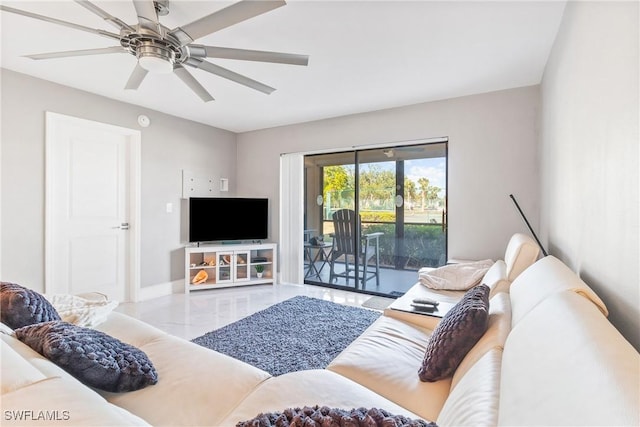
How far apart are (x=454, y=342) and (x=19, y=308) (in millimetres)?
1912

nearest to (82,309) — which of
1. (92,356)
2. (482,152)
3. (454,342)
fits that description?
(92,356)

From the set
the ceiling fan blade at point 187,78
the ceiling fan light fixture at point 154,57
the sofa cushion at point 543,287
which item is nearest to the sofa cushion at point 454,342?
the sofa cushion at point 543,287

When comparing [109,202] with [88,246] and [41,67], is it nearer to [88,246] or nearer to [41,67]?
[88,246]

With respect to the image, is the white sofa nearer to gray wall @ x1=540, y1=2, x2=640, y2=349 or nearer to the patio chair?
gray wall @ x1=540, y1=2, x2=640, y2=349

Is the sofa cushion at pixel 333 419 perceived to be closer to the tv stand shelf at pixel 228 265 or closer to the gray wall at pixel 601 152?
the gray wall at pixel 601 152

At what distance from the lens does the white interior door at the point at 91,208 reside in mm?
3152

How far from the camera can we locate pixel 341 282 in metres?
4.47

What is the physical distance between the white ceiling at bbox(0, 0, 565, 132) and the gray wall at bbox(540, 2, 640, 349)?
439mm

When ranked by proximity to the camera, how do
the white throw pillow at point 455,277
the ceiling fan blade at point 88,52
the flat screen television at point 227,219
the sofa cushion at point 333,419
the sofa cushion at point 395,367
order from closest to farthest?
the sofa cushion at point 333,419 → the sofa cushion at point 395,367 → the ceiling fan blade at point 88,52 → the white throw pillow at point 455,277 → the flat screen television at point 227,219

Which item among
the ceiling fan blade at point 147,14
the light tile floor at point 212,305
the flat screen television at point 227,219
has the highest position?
the ceiling fan blade at point 147,14

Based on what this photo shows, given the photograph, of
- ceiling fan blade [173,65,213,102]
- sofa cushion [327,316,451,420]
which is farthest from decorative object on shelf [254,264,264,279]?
sofa cushion [327,316,451,420]

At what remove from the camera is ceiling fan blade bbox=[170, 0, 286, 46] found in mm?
1433

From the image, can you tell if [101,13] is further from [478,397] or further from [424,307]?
[424,307]

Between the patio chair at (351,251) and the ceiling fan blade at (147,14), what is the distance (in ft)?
10.5
